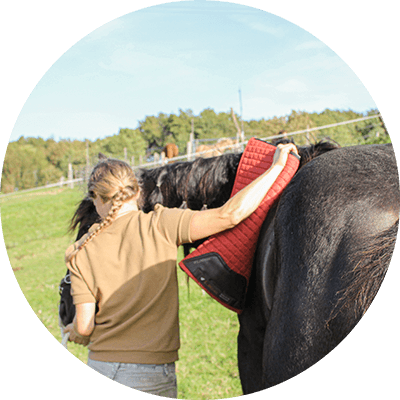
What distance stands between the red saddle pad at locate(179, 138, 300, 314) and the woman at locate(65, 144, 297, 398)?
19 centimetres

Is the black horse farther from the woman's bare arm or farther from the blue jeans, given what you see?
the blue jeans

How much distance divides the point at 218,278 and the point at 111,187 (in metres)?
0.83

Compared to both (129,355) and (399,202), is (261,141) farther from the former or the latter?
(129,355)

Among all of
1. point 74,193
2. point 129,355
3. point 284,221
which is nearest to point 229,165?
point 284,221

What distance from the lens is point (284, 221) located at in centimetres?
158

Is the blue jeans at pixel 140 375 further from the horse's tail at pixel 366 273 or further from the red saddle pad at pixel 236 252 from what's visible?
the horse's tail at pixel 366 273

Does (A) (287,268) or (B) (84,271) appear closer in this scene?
(A) (287,268)

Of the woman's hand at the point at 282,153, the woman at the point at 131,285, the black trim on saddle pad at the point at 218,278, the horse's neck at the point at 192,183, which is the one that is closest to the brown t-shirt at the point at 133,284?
the woman at the point at 131,285

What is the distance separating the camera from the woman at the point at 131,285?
1.63 metres

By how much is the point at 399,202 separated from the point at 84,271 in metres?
1.49

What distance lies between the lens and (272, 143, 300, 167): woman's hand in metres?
1.84

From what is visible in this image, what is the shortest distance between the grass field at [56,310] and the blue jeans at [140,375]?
41.6 inches

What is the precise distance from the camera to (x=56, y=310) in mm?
5605

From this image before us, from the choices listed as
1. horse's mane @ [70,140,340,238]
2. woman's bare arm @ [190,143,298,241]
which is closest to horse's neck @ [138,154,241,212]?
horse's mane @ [70,140,340,238]
